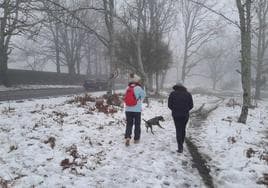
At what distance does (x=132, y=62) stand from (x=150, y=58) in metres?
1.77

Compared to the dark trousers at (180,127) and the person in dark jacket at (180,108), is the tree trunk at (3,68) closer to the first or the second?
the person in dark jacket at (180,108)

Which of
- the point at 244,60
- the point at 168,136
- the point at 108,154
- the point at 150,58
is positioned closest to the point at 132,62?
the point at 150,58

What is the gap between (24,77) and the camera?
3694cm

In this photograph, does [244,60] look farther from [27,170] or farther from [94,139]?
[27,170]

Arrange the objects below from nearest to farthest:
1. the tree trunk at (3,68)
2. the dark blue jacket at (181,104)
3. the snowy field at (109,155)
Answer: the snowy field at (109,155) < the dark blue jacket at (181,104) < the tree trunk at (3,68)

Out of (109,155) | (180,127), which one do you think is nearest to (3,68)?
(109,155)

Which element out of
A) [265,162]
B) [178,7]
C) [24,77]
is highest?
[178,7]

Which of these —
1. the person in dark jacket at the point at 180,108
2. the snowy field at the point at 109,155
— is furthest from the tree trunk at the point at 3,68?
the person in dark jacket at the point at 180,108

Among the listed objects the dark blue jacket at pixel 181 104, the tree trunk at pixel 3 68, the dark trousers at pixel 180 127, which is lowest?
the dark trousers at pixel 180 127

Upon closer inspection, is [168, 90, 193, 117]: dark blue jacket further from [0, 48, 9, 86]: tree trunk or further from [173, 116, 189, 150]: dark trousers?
[0, 48, 9, 86]: tree trunk

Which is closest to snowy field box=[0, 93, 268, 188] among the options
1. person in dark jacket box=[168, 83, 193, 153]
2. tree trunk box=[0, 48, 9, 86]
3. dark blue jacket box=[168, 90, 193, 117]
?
person in dark jacket box=[168, 83, 193, 153]

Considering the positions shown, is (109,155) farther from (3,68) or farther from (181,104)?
(3,68)

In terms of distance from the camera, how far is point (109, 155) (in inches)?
306

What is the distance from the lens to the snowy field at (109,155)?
6.11 meters
